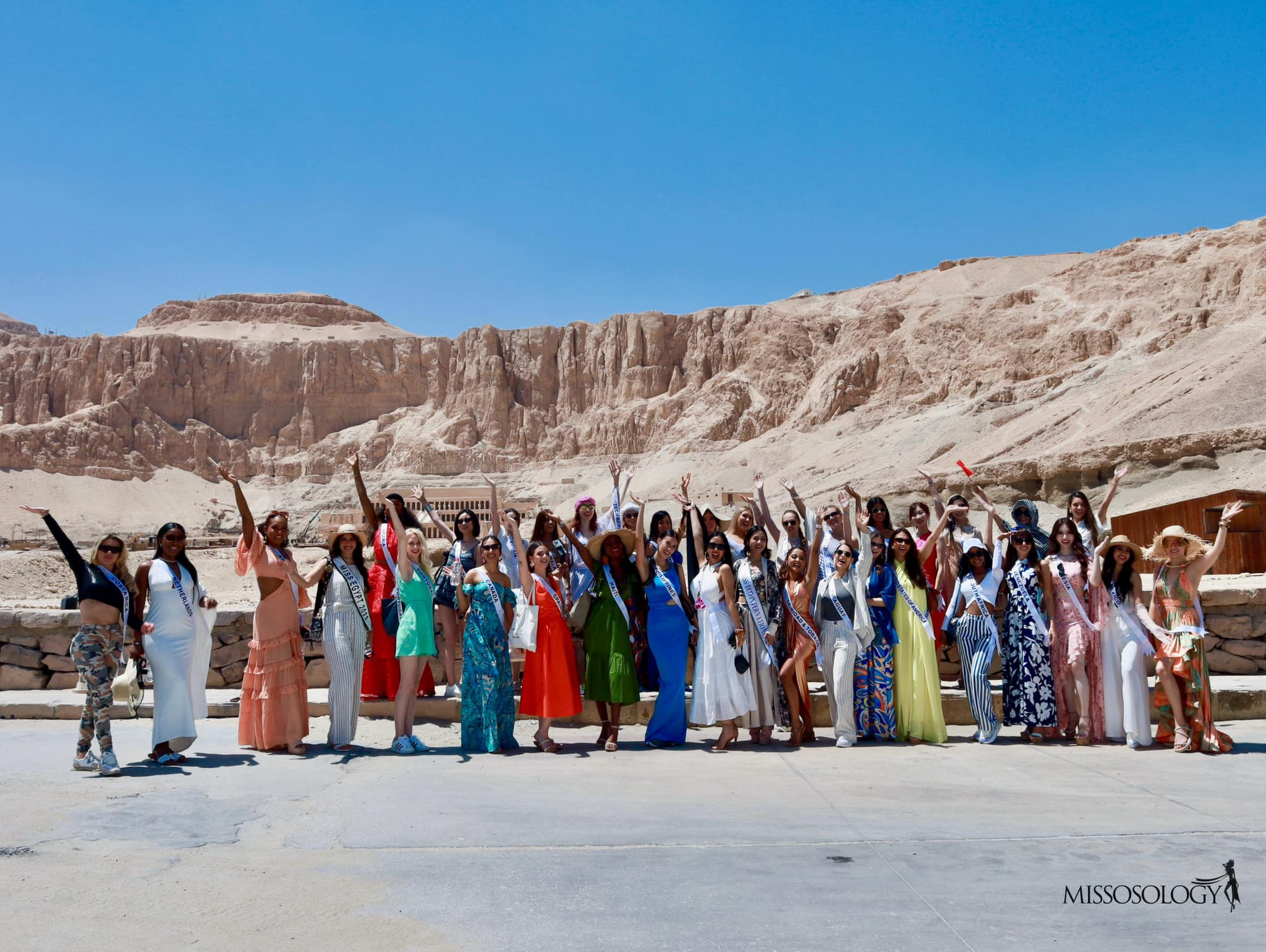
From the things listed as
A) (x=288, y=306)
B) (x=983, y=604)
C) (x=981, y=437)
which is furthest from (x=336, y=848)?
(x=288, y=306)

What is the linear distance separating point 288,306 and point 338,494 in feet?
151

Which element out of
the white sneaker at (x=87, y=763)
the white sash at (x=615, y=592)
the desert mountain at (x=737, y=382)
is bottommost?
the white sneaker at (x=87, y=763)

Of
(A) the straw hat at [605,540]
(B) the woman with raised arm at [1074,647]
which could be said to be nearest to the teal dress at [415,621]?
(A) the straw hat at [605,540]

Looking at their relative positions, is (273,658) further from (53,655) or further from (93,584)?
(53,655)

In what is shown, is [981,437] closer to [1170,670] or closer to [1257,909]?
[1170,670]

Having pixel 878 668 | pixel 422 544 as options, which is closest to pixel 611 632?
pixel 422 544

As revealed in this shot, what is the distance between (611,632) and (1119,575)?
340 centimetres

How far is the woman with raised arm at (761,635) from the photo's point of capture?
6812mm

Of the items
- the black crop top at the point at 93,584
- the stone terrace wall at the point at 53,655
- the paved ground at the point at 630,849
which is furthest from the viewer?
the stone terrace wall at the point at 53,655

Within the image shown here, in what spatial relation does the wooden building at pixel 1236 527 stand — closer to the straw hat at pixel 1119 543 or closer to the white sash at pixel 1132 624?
the straw hat at pixel 1119 543

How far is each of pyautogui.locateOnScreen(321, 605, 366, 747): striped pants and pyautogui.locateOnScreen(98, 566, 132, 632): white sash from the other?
1.17 m

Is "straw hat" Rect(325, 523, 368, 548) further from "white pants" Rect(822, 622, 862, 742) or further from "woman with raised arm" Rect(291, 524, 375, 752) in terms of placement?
"white pants" Rect(822, 622, 862, 742)

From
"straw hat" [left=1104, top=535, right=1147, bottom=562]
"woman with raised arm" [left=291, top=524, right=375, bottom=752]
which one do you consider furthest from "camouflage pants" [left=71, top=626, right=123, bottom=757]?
"straw hat" [left=1104, top=535, right=1147, bottom=562]

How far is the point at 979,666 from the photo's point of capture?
6875 mm
